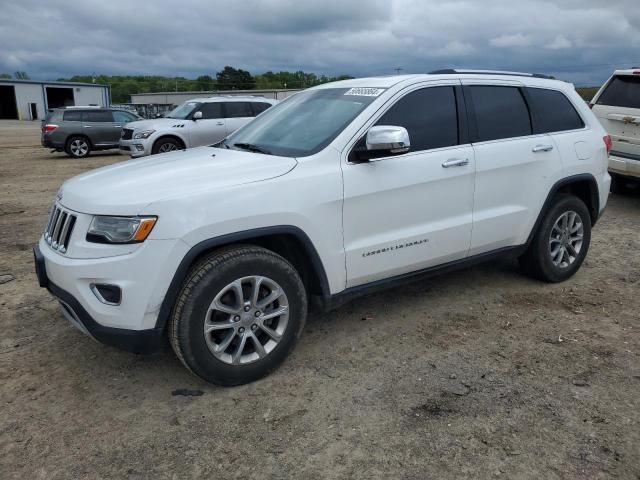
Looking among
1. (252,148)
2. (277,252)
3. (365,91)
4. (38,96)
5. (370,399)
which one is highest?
(38,96)

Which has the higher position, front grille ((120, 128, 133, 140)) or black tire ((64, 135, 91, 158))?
front grille ((120, 128, 133, 140))

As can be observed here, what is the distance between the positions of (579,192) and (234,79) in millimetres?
85089

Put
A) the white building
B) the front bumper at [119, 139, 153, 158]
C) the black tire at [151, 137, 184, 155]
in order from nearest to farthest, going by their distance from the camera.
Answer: the front bumper at [119, 139, 153, 158]
the black tire at [151, 137, 184, 155]
the white building

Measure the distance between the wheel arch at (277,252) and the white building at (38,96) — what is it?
5909cm

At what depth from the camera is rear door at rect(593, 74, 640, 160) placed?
25.0 ft

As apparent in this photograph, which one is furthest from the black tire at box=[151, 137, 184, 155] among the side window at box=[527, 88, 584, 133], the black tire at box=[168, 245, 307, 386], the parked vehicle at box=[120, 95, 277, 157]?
the black tire at box=[168, 245, 307, 386]

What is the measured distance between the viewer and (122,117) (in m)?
18.4

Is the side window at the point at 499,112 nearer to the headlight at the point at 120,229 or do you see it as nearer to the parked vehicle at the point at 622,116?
the headlight at the point at 120,229

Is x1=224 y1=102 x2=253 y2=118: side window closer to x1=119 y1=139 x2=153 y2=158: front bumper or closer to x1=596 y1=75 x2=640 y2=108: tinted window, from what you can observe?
x1=119 y1=139 x2=153 y2=158: front bumper

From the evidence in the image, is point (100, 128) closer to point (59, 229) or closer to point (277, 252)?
point (59, 229)

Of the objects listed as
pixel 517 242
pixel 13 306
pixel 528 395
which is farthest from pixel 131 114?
pixel 528 395

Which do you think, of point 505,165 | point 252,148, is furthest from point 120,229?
point 505,165

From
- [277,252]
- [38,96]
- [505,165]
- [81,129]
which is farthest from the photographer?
[38,96]

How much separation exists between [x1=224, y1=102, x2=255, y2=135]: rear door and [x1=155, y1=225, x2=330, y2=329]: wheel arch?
1082cm
